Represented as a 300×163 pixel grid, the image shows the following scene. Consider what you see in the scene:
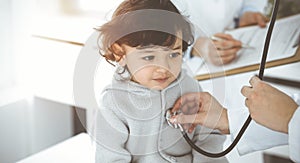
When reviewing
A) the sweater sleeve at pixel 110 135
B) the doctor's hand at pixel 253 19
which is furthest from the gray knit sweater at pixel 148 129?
the doctor's hand at pixel 253 19

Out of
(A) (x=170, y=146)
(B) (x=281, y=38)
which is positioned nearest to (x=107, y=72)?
(A) (x=170, y=146)

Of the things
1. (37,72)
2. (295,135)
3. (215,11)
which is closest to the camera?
(295,135)


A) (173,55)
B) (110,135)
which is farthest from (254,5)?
(110,135)

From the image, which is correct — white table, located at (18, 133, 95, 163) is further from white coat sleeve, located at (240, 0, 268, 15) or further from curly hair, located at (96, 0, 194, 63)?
white coat sleeve, located at (240, 0, 268, 15)

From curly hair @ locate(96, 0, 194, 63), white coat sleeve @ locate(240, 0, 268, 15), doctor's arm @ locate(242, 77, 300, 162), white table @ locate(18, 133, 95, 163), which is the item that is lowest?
white table @ locate(18, 133, 95, 163)

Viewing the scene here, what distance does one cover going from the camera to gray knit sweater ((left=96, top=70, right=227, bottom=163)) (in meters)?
0.73

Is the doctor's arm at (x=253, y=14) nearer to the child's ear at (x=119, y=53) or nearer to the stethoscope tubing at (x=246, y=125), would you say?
the stethoscope tubing at (x=246, y=125)

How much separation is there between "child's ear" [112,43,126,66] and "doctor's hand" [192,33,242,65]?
0.34 ft

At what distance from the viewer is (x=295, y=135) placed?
68 cm

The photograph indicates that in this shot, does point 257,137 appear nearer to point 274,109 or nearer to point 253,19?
point 274,109

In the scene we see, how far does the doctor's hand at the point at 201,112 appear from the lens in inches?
28.7

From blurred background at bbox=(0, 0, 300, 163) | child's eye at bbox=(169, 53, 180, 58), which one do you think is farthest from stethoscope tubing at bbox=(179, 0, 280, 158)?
blurred background at bbox=(0, 0, 300, 163)

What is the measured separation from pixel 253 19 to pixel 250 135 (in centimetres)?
18

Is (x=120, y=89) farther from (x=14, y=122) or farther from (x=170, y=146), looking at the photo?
(x=14, y=122)
